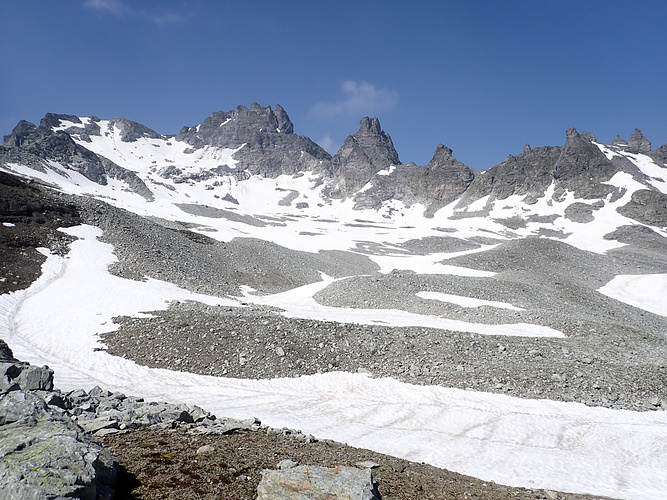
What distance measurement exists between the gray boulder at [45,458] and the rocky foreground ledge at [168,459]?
0.01m

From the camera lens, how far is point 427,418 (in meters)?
15.5

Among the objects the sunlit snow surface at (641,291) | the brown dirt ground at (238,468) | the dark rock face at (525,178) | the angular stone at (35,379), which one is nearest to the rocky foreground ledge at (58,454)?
the angular stone at (35,379)

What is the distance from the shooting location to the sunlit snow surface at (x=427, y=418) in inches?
452

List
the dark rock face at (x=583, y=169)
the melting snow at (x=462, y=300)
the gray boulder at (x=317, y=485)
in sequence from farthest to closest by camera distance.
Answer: the dark rock face at (x=583, y=169), the melting snow at (x=462, y=300), the gray boulder at (x=317, y=485)

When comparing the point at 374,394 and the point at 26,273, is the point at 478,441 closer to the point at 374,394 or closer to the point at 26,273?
the point at 374,394

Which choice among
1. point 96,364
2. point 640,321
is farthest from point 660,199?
point 96,364

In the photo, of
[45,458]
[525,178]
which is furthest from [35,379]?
[525,178]

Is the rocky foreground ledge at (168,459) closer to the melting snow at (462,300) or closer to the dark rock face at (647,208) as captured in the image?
the melting snow at (462,300)

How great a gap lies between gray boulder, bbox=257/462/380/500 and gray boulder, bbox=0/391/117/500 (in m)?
2.47

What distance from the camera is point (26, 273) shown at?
34.0 m

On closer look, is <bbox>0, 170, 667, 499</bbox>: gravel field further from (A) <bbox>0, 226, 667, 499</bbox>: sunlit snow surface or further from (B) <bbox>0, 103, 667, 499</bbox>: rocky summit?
(A) <bbox>0, 226, 667, 499</bbox>: sunlit snow surface

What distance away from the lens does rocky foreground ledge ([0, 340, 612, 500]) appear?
5152 mm

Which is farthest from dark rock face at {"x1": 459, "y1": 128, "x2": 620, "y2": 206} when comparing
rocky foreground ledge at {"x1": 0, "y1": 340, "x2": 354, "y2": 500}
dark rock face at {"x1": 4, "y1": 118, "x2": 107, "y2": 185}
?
dark rock face at {"x1": 4, "y1": 118, "x2": 107, "y2": 185}

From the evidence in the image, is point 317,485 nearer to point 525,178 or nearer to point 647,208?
point 647,208
